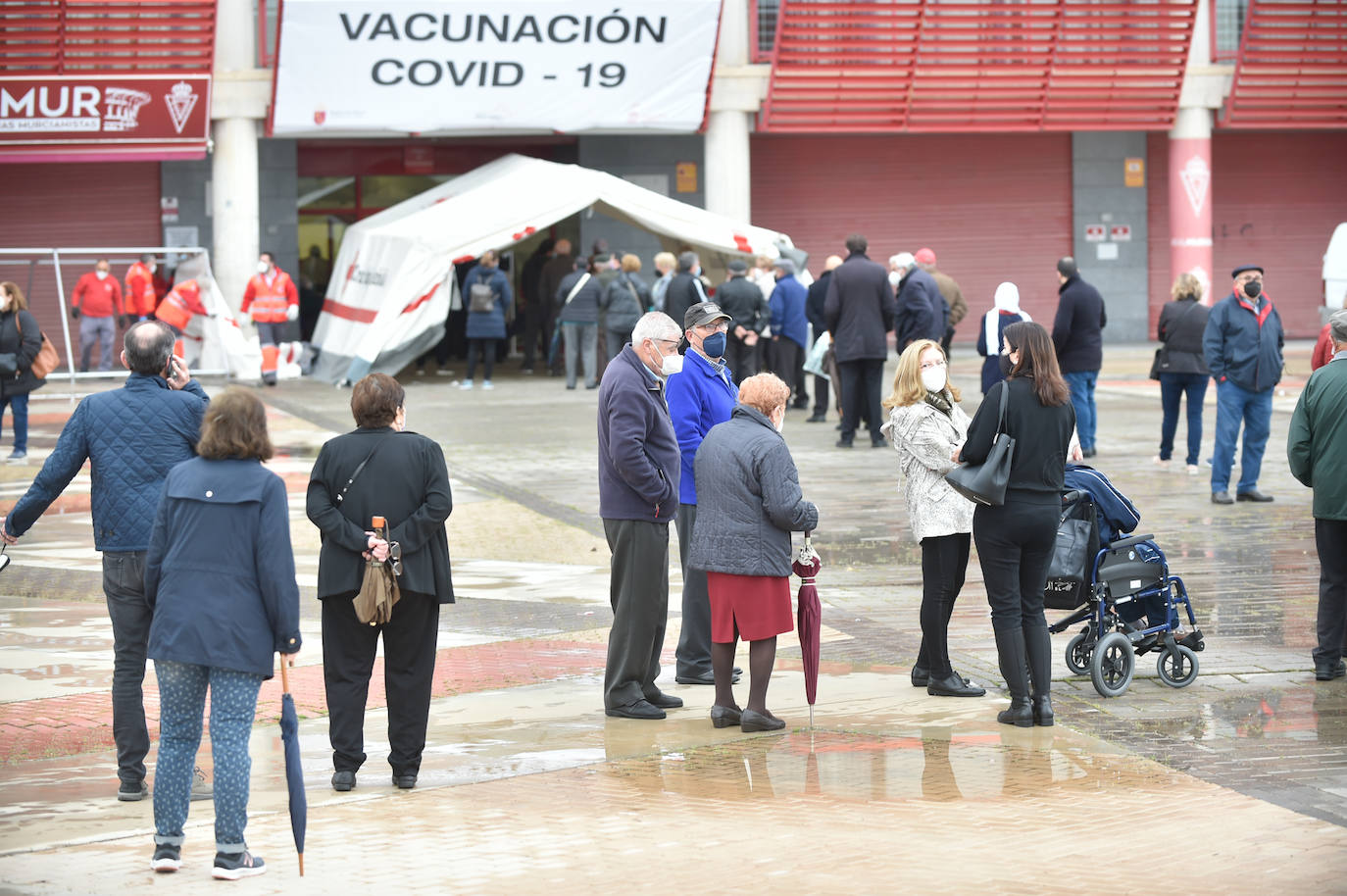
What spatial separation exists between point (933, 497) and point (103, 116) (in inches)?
833

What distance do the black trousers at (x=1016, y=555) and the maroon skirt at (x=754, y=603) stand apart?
886 mm

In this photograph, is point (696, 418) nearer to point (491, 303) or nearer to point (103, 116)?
point (491, 303)

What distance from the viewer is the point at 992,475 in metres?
7.33

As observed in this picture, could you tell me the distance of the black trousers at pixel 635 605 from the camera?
7.75 meters

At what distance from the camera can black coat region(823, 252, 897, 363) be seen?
17.3 m

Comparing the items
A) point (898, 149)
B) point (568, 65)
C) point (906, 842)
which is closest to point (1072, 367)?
point (906, 842)

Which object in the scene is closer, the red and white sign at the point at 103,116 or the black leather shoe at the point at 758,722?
the black leather shoe at the point at 758,722

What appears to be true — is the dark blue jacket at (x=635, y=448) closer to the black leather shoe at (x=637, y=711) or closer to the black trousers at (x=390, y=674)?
the black leather shoe at (x=637, y=711)

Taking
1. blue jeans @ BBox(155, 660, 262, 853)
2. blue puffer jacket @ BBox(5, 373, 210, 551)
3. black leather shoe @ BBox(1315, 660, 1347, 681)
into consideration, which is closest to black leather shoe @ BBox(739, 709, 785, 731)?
blue jeans @ BBox(155, 660, 262, 853)

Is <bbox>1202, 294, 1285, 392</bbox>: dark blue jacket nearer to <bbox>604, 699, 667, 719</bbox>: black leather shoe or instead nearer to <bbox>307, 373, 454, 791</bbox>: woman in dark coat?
<bbox>604, 699, 667, 719</bbox>: black leather shoe

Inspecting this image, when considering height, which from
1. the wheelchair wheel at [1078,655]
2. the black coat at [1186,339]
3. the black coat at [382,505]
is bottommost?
the wheelchair wheel at [1078,655]

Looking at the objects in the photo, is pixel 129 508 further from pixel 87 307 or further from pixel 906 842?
pixel 87 307

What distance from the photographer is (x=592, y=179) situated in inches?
958

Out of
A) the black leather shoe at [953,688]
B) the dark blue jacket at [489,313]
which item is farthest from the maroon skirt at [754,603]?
the dark blue jacket at [489,313]
